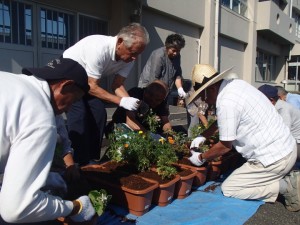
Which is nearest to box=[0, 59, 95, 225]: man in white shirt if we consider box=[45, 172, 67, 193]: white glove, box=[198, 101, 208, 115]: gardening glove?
box=[45, 172, 67, 193]: white glove

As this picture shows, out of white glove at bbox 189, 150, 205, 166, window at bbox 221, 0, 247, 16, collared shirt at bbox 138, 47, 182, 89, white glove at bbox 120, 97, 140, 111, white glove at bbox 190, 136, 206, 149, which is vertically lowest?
white glove at bbox 189, 150, 205, 166

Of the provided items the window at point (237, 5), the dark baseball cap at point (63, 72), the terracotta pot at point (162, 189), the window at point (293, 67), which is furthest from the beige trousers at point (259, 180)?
the window at point (293, 67)

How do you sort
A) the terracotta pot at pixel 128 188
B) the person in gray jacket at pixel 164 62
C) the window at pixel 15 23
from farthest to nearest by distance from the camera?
1. the window at pixel 15 23
2. the person in gray jacket at pixel 164 62
3. the terracotta pot at pixel 128 188

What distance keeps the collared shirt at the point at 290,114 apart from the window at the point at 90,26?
5.02 m

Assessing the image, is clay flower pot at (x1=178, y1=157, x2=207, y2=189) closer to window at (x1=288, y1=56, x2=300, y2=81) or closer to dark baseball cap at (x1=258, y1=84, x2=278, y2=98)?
dark baseball cap at (x1=258, y1=84, x2=278, y2=98)

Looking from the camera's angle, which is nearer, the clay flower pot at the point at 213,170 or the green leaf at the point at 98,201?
the green leaf at the point at 98,201

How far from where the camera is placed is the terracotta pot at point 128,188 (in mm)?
2621

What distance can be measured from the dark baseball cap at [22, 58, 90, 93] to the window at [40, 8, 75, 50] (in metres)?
5.48

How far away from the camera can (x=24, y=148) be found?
49.8 inches

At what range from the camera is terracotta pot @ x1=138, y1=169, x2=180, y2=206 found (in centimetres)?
281

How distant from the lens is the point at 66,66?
1595 millimetres

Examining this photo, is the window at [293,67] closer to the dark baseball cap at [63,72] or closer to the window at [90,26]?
the window at [90,26]

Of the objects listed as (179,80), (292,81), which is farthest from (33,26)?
(292,81)

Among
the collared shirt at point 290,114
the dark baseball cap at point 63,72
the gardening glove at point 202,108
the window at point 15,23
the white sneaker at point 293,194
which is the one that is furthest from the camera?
the window at point 15,23
